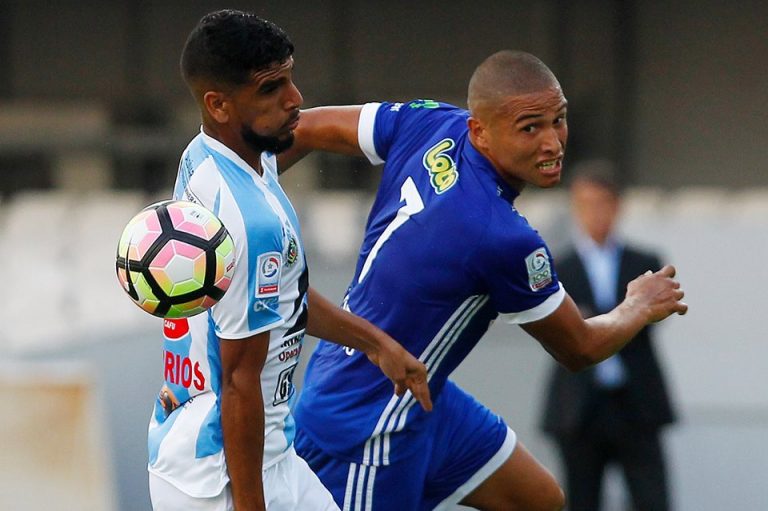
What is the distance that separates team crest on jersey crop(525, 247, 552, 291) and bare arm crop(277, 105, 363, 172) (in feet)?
2.74

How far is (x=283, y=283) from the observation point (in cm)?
379

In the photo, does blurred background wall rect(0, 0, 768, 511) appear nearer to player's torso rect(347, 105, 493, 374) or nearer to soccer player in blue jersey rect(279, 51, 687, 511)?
soccer player in blue jersey rect(279, 51, 687, 511)

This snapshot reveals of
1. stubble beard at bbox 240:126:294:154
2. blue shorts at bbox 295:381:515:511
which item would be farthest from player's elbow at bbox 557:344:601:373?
stubble beard at bbox 240:126:294:154

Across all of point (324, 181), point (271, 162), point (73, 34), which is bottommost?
point (324, 181)

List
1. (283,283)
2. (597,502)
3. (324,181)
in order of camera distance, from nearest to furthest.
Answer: (283,283) < (597,502) < (324,181)

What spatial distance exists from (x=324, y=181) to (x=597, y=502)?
781 centimetres

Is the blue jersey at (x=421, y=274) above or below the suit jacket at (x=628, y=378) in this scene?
above

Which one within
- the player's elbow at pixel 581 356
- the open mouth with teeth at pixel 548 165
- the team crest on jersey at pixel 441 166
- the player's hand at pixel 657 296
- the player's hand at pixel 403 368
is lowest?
the player's elbow at pixel 581 356

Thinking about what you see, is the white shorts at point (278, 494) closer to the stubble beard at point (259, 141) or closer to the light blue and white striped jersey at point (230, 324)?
the light blue and white striped jersey at point (230, 324)

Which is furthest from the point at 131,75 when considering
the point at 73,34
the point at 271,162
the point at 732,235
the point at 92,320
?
the point at 271,162

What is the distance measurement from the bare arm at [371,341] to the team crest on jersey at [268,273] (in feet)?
1.35

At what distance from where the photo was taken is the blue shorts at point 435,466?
15.2ft

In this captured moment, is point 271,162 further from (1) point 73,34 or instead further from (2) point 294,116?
(1) point 73,34

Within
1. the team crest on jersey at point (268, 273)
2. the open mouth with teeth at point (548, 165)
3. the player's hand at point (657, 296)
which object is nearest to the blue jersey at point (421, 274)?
the open mouth with teeth at point (548, 165)
